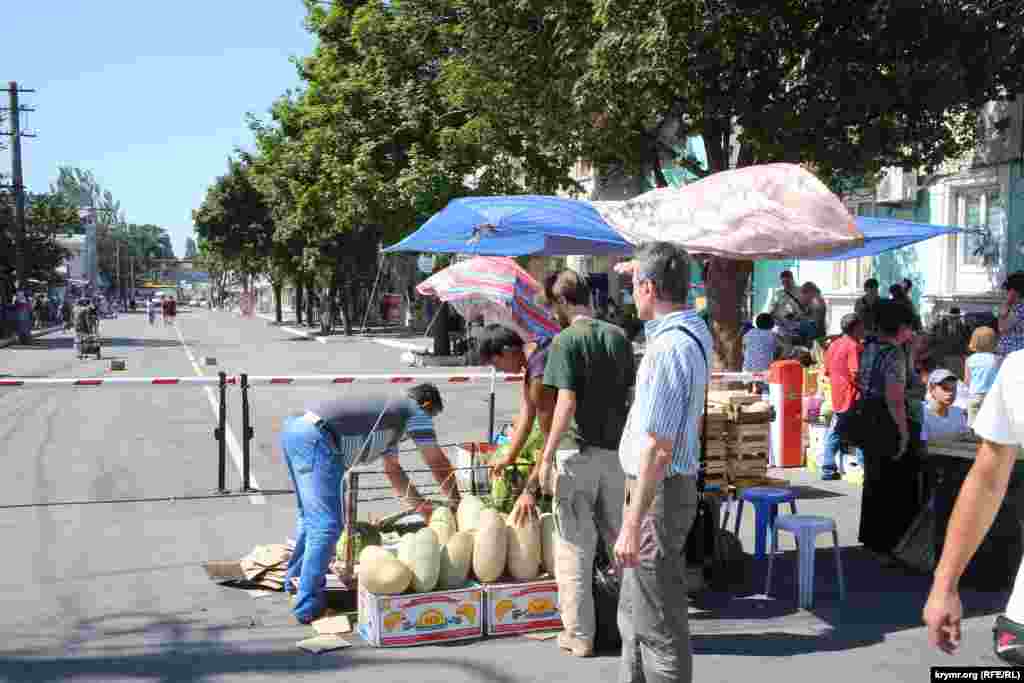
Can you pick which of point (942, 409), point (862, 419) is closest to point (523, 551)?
point (862, 419)

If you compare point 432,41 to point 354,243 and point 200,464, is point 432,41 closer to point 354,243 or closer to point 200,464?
point 200,464

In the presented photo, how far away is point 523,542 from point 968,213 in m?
16.6

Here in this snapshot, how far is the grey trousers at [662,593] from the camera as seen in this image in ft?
13.4

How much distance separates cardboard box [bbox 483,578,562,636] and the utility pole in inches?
1607

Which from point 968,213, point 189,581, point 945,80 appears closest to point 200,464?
point 189,581

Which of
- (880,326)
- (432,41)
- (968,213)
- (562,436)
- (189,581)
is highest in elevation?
(432,41)

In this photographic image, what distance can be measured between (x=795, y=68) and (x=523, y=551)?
10686 mm

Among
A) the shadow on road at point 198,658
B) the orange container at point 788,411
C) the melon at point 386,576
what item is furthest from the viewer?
the orange container at point 788,411

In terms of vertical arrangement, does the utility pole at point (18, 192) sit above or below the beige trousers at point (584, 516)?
above

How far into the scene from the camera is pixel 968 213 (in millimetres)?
19844

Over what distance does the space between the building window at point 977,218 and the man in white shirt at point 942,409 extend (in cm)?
1066

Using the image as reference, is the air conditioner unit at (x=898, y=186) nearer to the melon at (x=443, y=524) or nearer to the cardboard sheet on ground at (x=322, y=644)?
the melon at (x=443, y=524)

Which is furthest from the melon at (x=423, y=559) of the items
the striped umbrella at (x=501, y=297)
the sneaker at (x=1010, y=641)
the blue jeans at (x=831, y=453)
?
the blue jeans at (x=831, y=453)

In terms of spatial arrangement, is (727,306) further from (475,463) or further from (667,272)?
(667,272)
